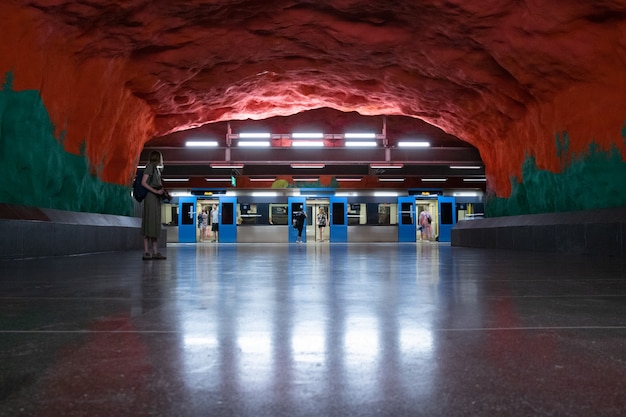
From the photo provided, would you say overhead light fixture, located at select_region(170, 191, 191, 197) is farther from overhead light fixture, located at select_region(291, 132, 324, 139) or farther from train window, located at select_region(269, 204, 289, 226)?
overhead light fixture, located at select_region(291, 132, 324, 139)

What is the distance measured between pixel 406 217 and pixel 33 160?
63.5ft

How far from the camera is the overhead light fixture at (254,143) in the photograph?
17484 millimetres

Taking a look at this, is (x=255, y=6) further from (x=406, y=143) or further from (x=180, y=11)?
(x=406, y=143)

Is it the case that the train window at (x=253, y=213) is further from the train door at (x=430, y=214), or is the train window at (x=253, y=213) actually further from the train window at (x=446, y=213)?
the train window at (x=446, y=213)

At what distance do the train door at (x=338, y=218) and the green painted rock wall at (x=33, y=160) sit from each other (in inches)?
626

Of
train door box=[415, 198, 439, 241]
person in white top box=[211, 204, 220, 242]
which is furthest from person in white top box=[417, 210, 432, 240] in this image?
person in white top box=[211, 204, 220, 242]

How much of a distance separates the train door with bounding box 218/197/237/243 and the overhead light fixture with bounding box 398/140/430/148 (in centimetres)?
944

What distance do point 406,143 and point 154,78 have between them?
10974 mm

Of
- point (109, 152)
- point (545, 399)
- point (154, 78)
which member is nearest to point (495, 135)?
point (154, 78)

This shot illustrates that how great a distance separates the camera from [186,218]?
2397cm

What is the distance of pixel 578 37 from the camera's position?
24.6 ft

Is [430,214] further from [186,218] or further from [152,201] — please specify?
[152,201]

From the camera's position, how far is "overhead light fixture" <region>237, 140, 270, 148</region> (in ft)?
57.4

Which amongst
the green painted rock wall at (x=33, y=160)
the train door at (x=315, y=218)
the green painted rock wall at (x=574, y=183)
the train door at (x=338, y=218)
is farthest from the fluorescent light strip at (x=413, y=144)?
the green painted rock wall at (x=33, y=160)
